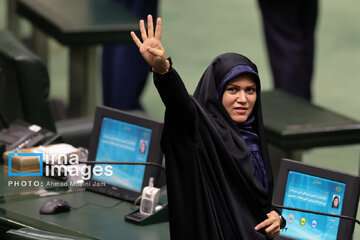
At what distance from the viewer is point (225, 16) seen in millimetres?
9703

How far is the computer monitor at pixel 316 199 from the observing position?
323 cm

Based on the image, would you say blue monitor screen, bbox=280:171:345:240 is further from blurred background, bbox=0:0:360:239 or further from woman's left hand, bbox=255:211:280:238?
blurred background, bbox=0:0:360:239

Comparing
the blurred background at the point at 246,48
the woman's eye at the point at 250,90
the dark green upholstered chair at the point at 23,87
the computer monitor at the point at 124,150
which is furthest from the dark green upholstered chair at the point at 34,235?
the blurred background at the point at 246,48

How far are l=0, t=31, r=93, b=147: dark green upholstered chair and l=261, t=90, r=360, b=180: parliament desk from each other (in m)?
1.16

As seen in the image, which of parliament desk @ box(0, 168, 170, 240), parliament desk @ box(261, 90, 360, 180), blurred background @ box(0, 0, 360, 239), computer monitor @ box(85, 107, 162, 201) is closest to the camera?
parliament desk @ box(0, 168, 170, 240)

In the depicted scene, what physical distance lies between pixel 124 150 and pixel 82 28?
7.46ft

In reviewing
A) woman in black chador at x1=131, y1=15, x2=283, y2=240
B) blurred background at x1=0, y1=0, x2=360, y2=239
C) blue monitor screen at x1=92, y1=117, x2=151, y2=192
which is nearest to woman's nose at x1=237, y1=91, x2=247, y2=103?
woman in black chador at x1=131, y1=15, x2=283, y2=240

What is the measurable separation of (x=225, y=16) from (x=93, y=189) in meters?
6.15

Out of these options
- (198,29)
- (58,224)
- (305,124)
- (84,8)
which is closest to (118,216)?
(58,224)

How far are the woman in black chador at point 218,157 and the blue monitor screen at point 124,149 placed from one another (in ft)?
2.69

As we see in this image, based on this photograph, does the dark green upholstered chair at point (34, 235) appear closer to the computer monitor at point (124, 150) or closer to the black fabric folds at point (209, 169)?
the black fabric folds at point (209, 169)

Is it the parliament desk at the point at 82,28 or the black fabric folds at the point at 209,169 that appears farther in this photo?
the parliament desk at the point at 82,28

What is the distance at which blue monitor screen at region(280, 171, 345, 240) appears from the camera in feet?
10.7

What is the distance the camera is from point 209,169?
2754mm
